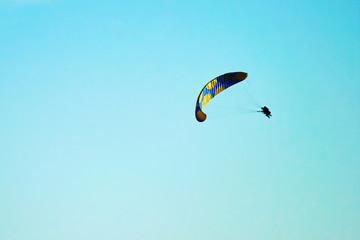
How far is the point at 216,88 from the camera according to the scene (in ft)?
155

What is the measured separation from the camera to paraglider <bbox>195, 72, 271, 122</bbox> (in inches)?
1772

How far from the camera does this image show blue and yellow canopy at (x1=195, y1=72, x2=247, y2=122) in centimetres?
4503

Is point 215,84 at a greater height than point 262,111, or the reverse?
point 215,84

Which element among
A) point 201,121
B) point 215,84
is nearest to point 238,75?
point 215,84

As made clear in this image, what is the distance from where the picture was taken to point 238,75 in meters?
47.0

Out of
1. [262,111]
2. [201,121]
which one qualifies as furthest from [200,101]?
[262,111]

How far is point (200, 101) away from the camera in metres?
45.6

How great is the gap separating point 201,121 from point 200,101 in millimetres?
2041

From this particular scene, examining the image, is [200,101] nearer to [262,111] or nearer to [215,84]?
[215,84]

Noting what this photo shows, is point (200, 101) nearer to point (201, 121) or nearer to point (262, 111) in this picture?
point (201, 121)

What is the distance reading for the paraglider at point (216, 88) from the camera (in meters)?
45.0

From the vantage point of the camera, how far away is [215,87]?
4700 cm

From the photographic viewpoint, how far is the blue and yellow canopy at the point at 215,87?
4503cm

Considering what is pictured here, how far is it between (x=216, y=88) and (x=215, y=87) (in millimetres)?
223
